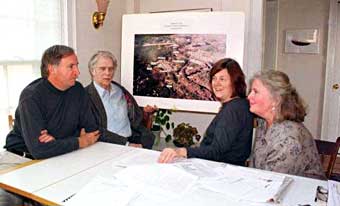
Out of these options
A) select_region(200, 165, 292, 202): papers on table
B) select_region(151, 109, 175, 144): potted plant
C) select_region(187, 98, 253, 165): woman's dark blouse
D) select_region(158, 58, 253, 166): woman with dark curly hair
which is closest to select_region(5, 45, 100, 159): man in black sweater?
select_region(158, 58, 253, 166): woman with dark curly hair

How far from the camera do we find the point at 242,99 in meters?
1.83

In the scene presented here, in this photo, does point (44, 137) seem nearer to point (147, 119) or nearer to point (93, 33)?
A: point (147, 119)

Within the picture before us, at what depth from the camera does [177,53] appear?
9.31 feet

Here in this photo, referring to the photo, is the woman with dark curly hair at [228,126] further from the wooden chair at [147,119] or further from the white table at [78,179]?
the wooden chair at [147,119]

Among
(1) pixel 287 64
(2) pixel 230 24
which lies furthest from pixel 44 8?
(1) pixel 287 64

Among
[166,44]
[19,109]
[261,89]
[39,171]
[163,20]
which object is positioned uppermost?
[163,20]

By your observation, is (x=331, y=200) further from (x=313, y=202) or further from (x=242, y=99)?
(x=242, y=99)

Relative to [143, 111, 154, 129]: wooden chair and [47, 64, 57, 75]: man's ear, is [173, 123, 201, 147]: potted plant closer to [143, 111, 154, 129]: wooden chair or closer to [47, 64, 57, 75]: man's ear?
[143, 111, 154, 129]: wooden chair

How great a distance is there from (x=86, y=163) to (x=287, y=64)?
371 centimetres

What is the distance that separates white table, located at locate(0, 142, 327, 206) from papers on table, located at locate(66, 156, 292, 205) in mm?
42

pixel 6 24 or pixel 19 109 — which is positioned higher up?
pixel 6 24

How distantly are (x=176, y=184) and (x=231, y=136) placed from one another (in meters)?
0.56

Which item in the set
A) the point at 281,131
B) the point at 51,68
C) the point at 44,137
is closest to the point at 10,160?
the point at 44,137

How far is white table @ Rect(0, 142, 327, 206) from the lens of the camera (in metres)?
1.19
